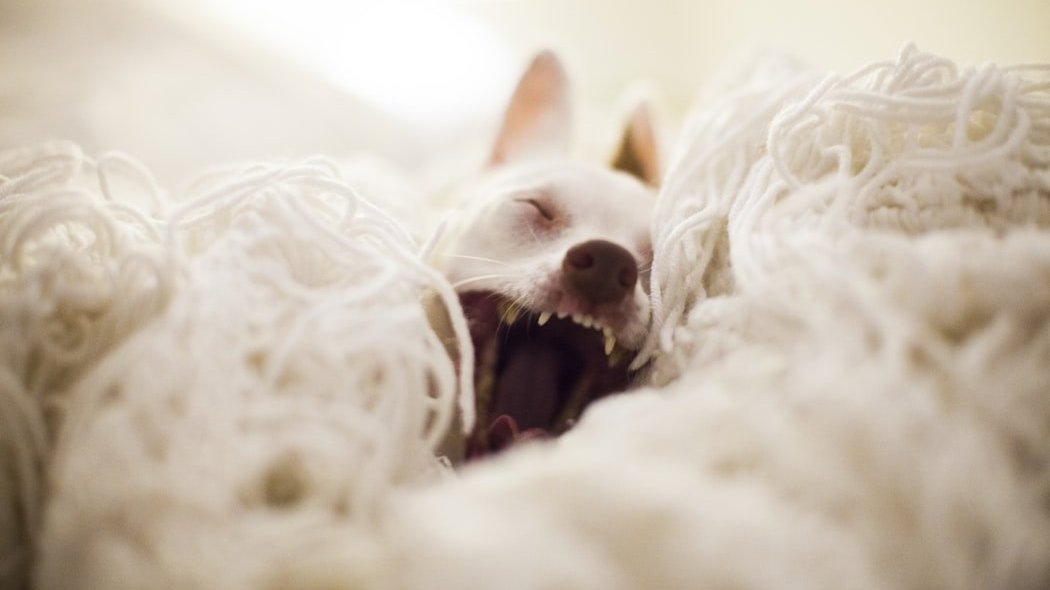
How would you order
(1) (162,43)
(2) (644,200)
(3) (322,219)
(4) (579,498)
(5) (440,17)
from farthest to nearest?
(5) (440,17), (1) (162,43), (2) (644,200), (3) (322,219), (4) (579,498)

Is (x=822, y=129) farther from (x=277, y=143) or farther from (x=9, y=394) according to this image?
(x=277, y=143)

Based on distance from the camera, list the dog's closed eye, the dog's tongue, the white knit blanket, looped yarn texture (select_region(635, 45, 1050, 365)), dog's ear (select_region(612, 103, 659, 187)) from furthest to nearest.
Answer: dog's ear (select_region(612, 103, 659, 187)), the dog's closed eye, the dog's tongue, looped yarn texture (select_region(635, 45, 1050, 365)), the white knit blanket

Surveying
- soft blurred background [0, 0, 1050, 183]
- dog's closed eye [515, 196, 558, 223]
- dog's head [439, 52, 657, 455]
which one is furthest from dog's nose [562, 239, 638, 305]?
soft blurred background [0, 0, 1050, 183]

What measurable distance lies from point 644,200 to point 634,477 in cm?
54

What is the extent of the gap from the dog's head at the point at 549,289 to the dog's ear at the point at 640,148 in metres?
0.16

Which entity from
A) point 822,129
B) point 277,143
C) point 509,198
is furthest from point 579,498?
point 277,143

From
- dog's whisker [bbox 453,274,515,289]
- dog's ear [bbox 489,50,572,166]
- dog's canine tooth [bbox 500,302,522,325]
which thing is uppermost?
dog's ear [bbox 489,50,572,166]

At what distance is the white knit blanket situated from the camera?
28cm

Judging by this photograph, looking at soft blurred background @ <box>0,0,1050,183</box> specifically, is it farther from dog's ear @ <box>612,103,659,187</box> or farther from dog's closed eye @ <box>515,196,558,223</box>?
dog's closed eye @ <box>515,196,558,223</box>

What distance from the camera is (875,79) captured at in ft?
1.72

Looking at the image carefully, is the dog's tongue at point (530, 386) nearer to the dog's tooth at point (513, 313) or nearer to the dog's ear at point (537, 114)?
the dog's tooth at point (513, 313)

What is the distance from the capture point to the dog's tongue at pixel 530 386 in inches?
23.6

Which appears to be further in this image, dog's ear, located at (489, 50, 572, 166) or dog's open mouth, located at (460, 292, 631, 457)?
dog's ear, located at (489, 50, 572, 166)

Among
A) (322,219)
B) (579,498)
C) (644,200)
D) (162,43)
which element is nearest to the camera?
(579,498)
